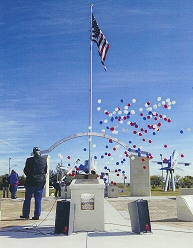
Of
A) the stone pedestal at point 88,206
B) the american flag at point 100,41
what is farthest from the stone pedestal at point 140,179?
the stone pedestal at point 88,206

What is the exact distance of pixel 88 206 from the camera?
7645mm

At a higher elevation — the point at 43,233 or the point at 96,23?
the point at 96,23

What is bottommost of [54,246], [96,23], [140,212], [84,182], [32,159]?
[54,246]

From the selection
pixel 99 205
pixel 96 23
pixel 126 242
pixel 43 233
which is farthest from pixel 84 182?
pixel 96 23

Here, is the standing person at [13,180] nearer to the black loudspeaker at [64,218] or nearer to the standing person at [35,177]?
the standing person at [35,177]

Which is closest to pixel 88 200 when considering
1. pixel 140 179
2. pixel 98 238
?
pixel 98 238

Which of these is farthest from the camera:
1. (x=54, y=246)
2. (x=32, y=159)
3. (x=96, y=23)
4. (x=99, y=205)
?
(x=96, y=23)

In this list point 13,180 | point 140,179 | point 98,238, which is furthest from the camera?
point 140,179

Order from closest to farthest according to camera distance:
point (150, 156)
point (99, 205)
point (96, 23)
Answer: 1. point (99, 205)
2. point (150, 156)
3. point (96, 23)

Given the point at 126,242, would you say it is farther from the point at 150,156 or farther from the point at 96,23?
the point at 96,23

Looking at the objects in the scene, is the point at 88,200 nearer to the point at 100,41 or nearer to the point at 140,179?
the point at 140,179

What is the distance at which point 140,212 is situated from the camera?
24.0 feet

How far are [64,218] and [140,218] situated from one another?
1.51 meters

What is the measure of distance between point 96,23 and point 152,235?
2021 centimetres
